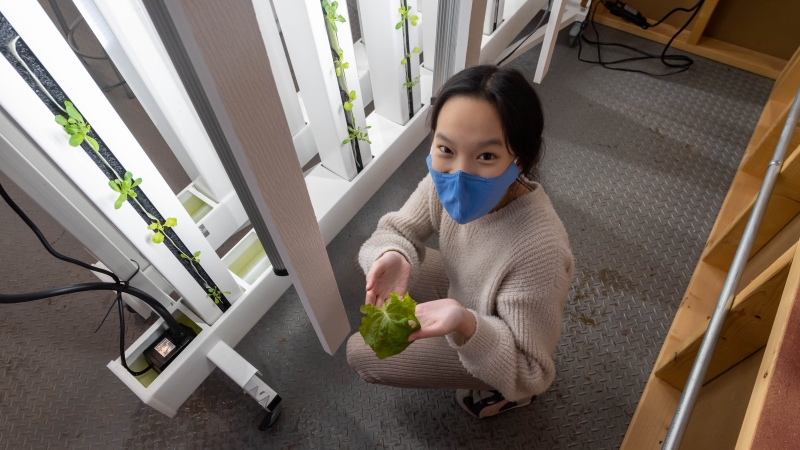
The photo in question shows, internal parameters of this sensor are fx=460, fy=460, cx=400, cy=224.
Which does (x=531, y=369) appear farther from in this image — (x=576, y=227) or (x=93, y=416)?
(x=93, y=416)

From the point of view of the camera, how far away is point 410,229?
3.63 ft

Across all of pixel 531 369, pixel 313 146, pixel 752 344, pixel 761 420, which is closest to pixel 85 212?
pixel 313 146

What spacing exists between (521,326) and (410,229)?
35 centimetres

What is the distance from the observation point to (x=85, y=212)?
0.94 meters

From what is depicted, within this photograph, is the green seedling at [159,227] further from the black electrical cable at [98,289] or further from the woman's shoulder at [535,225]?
the woman's shoulder at [535,225]

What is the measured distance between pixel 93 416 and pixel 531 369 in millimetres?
1231

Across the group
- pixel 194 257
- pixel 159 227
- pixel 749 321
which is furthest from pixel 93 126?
pixel 749 321

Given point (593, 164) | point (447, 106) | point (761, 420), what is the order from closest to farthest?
point (761, 420), point (447, 106), point (593, 164)

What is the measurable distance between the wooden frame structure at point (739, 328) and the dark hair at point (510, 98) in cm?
43

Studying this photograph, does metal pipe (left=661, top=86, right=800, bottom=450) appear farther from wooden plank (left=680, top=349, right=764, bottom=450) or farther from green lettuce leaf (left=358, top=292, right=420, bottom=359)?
green lettuce leaf (left=358, top=292, right=420, bottom=359)

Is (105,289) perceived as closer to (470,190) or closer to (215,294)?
(215,294)

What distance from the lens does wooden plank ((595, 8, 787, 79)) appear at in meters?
2.02

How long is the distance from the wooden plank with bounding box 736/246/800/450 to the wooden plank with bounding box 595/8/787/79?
1918mm

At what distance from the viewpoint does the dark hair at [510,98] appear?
2.57 feet
